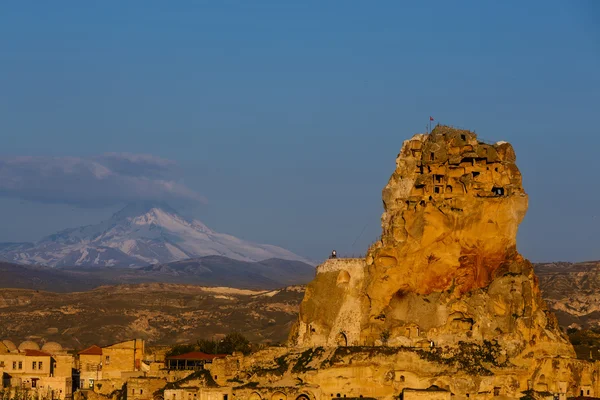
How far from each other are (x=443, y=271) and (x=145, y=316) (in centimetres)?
7676

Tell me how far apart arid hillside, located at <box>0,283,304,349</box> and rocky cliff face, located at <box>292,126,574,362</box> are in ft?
161

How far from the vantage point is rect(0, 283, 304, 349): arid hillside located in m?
140

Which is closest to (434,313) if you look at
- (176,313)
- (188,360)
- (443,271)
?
(443,271)

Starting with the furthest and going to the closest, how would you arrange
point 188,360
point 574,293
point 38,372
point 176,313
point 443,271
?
1. point 574,293
2. point 176,313
3. point 38,372
4. point 188,360
5. point 443,271

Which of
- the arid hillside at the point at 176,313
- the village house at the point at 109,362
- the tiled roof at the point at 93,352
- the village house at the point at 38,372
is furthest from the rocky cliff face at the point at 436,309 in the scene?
the arid hillside at the point at 176,313

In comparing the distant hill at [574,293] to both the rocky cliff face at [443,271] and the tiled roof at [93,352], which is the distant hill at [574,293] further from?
the rocky cliff face at [443,271]

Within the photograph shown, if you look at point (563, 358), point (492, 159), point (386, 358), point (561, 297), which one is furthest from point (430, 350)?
point (561, 297)

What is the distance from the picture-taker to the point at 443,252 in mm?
81312

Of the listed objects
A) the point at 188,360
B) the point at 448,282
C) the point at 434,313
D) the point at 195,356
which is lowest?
the point at 188,360

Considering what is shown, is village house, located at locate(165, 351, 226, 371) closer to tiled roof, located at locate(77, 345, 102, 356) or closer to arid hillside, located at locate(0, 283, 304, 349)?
tiled roof, located at locate(77, 345, 102, 356)

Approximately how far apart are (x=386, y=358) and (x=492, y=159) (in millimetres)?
14005

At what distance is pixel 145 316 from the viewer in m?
154

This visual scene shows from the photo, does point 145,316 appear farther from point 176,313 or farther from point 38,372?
point 38,372

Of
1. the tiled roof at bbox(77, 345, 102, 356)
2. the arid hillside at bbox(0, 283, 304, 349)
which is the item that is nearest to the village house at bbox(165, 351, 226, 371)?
the tiled roof at bbox(77, 345, 102, 356)
